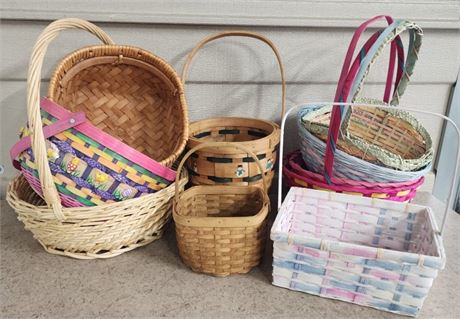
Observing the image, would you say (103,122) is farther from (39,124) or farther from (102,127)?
(39,124)

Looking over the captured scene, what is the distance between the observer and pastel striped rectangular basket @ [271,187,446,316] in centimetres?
66

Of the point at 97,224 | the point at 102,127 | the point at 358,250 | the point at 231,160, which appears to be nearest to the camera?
the point at 358,250

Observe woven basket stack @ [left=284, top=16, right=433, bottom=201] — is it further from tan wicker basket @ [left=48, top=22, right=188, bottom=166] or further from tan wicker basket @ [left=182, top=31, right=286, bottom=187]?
tan wicker basket @ [left=48, top=22, right=188, bottom=166]

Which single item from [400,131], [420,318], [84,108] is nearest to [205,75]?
[84,108]

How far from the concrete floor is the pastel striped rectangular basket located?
4cm

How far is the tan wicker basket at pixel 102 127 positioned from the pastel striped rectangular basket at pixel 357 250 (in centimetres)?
30

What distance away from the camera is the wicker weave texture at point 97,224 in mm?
766

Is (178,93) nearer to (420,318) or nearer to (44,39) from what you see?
(44,39)

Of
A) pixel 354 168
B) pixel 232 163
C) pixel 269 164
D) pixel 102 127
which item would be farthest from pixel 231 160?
pixel 102 127

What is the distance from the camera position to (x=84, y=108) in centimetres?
99

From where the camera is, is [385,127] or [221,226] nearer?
[221,226]

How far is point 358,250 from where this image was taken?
663 mm

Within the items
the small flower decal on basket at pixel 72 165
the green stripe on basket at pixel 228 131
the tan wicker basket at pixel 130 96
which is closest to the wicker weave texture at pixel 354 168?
the green stripe on basket at pixel 228 131

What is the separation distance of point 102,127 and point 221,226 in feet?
1.61
